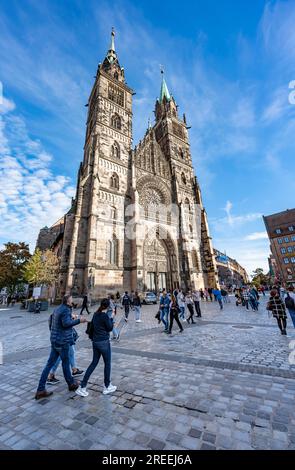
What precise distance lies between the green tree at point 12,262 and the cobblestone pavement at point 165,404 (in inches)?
1090

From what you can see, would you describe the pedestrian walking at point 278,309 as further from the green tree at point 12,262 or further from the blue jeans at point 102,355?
the green tree at point 12,262

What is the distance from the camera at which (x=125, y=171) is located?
82.5 ft

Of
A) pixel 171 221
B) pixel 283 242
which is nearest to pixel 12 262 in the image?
pixel 171 221

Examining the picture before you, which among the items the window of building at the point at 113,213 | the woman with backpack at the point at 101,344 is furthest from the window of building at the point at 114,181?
the woman with backpack at the point at 101,344

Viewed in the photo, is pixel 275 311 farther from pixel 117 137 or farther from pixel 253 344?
pixel 117 137

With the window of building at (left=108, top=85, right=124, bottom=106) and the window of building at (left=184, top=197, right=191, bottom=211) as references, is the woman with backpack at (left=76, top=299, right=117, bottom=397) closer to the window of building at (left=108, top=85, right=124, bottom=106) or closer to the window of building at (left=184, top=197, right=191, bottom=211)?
the window of building at (left=184, top=197, right=191, bottom=211)

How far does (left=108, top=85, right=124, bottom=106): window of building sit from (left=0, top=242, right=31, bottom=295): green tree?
2582 cm

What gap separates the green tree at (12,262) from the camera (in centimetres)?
2801

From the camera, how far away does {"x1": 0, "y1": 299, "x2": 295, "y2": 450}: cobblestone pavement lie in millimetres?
2150

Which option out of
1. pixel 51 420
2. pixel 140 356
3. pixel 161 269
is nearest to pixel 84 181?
pixel 161 269

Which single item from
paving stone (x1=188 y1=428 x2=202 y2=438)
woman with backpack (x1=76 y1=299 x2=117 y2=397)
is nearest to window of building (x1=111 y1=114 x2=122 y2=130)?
woman with backpack (x1=76 y1=299 x2=117 y2=397)

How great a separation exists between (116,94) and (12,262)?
96.7 ft

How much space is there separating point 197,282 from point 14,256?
2691cm

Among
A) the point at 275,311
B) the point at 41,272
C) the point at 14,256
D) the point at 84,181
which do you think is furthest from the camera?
the point at 14,256
